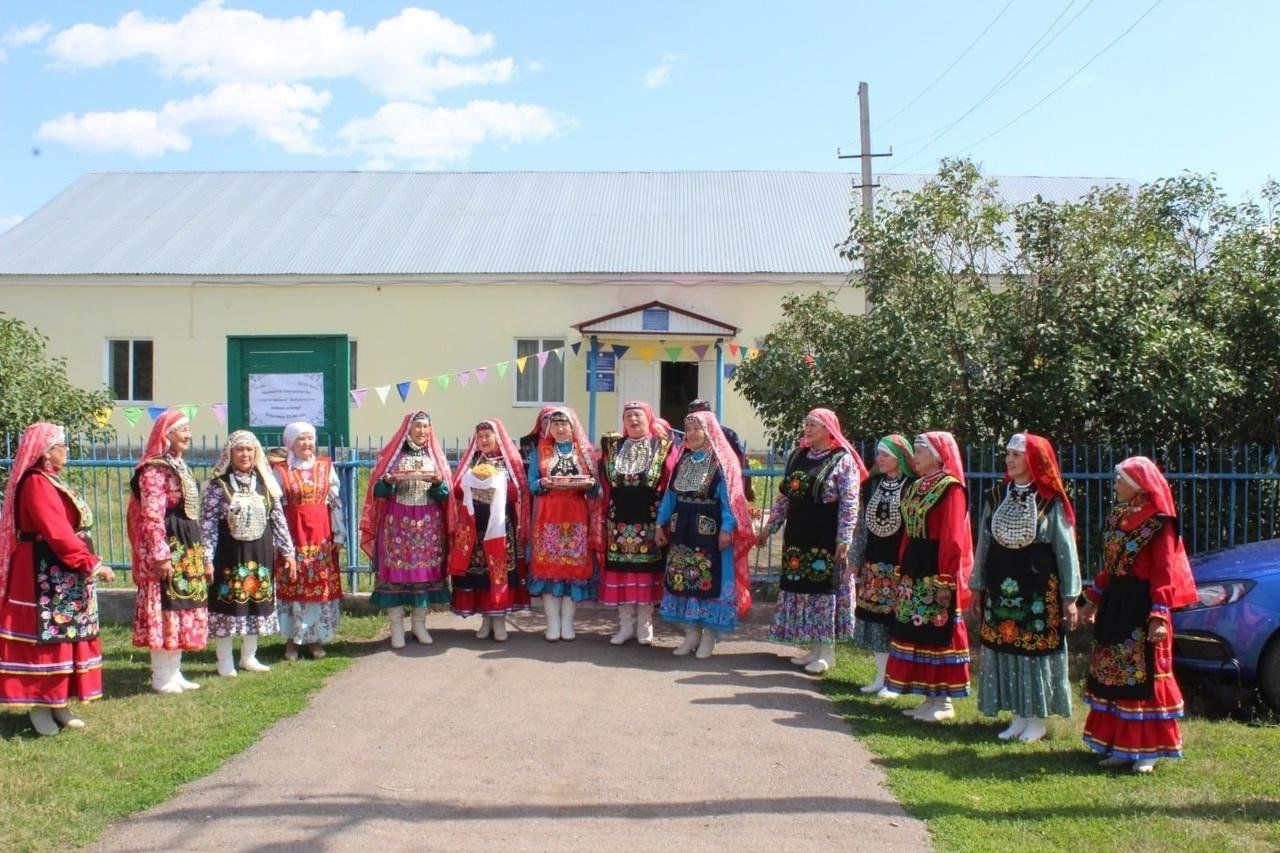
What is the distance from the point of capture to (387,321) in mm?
19719

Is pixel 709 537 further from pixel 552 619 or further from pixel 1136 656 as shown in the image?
pixel 1136 656

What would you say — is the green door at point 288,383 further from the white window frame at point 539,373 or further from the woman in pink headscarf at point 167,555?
the white window frame at point 539,373

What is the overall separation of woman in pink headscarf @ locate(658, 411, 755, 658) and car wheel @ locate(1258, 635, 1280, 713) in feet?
10.1

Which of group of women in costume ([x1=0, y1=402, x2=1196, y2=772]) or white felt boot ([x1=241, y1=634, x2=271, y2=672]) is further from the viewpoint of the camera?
white felt boot ([x1=241, y1=634, x2=271, y2=672])

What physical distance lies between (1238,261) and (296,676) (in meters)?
7.64

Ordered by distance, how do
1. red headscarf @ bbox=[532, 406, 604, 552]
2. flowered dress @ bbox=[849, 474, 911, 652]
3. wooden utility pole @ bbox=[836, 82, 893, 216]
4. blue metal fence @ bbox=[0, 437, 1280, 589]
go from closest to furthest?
1. flowered dress @ bbox=[849, 474, 911, 652]
2. red headscarf @ bbox=[532, 406, 604, 552]
3. blue metal fence @ bbox=[0, 437, 1280, 589]
4. wooden utility pole @ bbox=[836, 82, 893, 216]

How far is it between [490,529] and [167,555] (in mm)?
2093

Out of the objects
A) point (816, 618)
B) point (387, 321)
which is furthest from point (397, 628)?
point (387, 321)

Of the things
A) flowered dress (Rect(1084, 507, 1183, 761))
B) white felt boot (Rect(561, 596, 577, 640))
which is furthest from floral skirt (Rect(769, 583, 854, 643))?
flowered dress (Rect(1084, 507, 1183, 761))

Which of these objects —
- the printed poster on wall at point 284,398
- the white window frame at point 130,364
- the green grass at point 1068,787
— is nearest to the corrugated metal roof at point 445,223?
the white window frame at point 130,364

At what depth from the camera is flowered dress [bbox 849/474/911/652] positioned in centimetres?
650

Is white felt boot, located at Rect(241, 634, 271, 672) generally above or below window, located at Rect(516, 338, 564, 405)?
below

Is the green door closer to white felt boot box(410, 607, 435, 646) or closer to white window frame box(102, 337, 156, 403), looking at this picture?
white felt boot box(410, 607, 435, 646)

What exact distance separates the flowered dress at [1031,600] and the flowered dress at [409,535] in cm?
376
